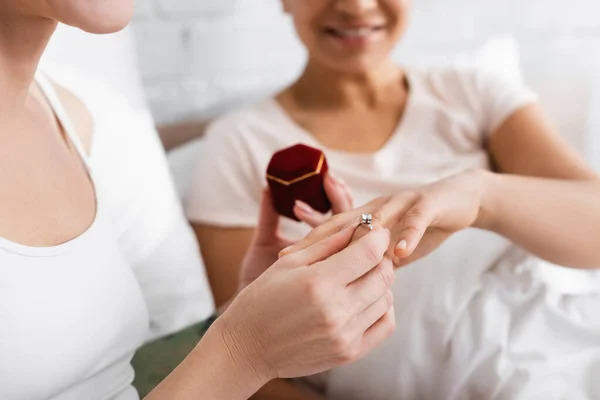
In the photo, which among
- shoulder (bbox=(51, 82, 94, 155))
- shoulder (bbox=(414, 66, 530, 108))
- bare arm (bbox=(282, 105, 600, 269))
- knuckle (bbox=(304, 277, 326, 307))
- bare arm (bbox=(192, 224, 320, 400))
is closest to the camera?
knuckle (bbox=(304, 277, 326, 307))

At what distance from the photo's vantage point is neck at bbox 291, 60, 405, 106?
111 cm

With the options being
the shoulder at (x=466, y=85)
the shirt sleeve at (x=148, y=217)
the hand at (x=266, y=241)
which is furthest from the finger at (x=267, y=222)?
the shoulder at (x=466, y=85)

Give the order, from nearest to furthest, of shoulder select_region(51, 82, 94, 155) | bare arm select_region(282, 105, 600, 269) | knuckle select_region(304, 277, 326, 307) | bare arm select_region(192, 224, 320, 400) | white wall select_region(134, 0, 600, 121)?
knuckle select_region(304, 277, 326, 307) → bare arm select_region(282, 105, 600, 269) → shoulder select_region(51, 82, 94, 155) → bare arm select_region(192, 224, 320, 400) → white wall select_region(134, 0, 600, 121)

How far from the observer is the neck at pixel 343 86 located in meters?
1.11

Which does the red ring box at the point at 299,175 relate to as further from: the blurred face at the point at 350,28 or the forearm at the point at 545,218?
the blurred face at the point at 350,28

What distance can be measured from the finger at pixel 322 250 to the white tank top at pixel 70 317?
0.75 feet

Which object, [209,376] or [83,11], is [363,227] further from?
[83,11]

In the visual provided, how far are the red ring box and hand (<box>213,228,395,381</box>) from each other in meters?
Result: 0.12

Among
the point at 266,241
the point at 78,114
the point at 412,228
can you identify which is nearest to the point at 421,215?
the point at 412,228

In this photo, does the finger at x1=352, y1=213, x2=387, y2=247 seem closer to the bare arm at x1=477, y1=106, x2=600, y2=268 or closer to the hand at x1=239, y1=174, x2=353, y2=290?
the hand at x1=239, y1=174, x2=353, y2=290

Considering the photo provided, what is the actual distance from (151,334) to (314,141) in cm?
43

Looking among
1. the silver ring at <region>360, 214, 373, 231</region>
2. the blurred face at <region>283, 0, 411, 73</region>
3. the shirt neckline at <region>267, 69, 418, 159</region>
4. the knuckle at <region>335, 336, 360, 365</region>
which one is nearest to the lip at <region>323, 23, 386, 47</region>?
the blurred face at <region>283, 0, 411, 73</region>

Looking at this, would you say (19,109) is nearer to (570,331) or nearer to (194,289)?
(194,289)

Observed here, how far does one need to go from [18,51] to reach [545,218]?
66cm
